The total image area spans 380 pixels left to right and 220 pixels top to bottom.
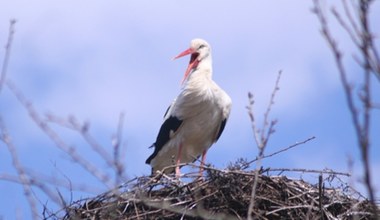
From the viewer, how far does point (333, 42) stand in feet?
6.17

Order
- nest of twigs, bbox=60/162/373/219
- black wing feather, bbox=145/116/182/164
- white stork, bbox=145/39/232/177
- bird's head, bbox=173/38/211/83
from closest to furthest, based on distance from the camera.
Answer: nest of twigs, bbox=60/162/373/219
white stork, bbox=145/39/232/177
black wing feather, bbox=145/116/182/164
bird's head, bbox=173/38/211/83

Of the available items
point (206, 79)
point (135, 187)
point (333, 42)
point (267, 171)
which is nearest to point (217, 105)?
point (206, 79)

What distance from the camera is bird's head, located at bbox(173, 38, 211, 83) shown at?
8.65m

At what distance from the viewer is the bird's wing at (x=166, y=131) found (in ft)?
27.1

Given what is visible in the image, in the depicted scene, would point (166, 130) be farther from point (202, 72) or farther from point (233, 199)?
point (233, 199)

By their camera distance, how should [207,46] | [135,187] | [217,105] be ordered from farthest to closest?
[207,46] → [217,105] → [135,187]

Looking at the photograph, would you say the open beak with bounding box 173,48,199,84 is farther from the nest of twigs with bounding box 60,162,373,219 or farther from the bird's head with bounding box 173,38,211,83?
the nest of twigs with bounding box 60,162,373,219

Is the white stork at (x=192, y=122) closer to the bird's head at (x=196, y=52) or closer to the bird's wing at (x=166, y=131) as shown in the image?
the bird's wing at (x=166, y=131)

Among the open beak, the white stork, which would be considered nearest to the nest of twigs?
the white stork

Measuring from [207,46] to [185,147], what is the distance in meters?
1.19

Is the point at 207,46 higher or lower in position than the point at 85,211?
higher

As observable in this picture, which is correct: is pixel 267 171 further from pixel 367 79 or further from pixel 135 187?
pixel 367 79

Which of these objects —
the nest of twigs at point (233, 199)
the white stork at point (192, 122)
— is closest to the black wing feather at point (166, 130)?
the white stork at point (192, 122)

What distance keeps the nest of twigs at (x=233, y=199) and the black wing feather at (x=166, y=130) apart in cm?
215
